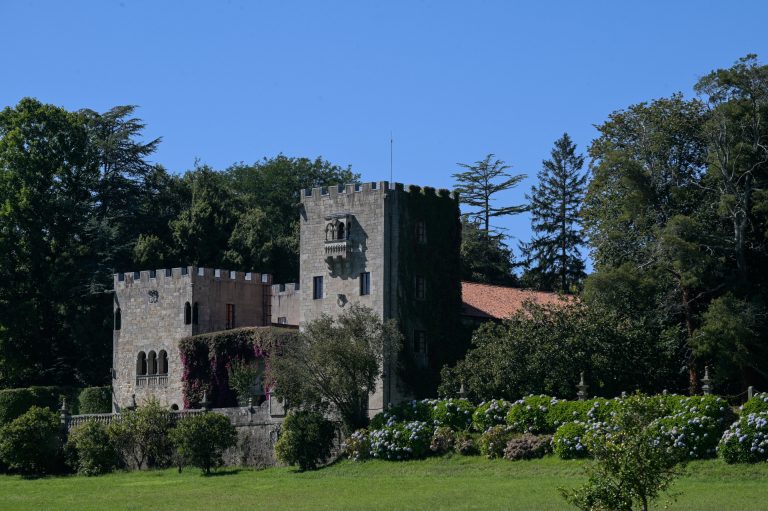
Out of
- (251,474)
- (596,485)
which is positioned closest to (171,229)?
(251,474)

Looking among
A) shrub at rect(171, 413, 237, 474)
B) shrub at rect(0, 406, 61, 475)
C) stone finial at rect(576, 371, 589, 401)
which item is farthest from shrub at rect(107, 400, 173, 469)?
stone finial at rect(576, 371, 589, 401)

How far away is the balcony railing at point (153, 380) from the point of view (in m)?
62.4

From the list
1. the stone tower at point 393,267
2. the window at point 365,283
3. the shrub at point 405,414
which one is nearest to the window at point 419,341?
the stone tower at point 393,267

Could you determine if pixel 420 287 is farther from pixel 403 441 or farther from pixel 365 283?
pixel 403 441

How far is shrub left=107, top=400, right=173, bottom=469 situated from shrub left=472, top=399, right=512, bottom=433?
13.8m

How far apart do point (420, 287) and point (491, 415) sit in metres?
10.8

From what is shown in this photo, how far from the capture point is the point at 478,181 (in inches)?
3327

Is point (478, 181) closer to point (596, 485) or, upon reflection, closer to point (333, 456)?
point (333, 456)

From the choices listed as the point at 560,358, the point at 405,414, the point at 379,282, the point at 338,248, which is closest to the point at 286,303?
the point at 338,248

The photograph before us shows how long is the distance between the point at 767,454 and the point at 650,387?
13737 mm

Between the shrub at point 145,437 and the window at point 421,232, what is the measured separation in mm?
12410

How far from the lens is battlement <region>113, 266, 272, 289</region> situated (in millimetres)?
62188

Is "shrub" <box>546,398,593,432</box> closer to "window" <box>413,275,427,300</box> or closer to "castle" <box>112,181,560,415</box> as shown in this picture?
"castle" <box>112,181,560,415</box>

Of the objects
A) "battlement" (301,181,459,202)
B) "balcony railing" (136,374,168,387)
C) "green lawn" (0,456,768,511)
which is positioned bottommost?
"green lawn" (0,456,768,511)
